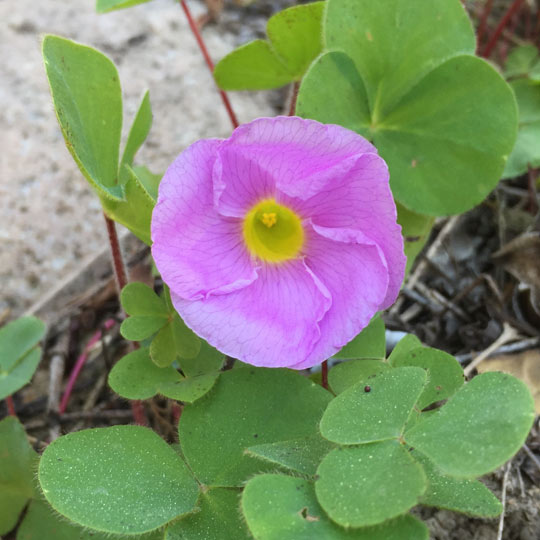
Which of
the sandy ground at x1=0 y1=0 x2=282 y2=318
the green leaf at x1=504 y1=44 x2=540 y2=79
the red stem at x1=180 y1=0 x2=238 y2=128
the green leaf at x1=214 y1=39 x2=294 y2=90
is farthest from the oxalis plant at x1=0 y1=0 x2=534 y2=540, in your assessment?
the green leaf at x1=504 y1=44 x2=540 y2=79

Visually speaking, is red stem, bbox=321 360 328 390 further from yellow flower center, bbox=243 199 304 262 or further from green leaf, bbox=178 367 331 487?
yellow flower center, bbox=243 199 304 262

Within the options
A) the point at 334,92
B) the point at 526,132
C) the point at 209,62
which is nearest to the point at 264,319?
the point at 334,92

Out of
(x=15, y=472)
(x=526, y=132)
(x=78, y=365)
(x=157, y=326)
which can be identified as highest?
(x=157, y=326)

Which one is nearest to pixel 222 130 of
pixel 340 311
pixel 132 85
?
pixel 132 85

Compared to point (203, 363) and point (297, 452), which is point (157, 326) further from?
point (297, 452)

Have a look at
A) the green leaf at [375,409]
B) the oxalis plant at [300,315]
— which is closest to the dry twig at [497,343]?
the oxalis plant at [300,315]

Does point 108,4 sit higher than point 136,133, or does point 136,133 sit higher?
point 108,4
